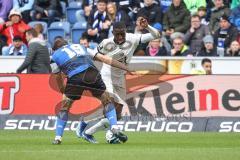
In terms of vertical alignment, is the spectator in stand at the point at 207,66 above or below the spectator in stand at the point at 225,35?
below

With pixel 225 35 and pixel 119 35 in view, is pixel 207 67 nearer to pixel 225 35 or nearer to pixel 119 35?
pixel 225 35

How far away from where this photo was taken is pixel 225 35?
2275 cm

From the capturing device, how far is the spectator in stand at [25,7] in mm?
25266

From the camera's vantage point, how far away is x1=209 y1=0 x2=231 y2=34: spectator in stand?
23547 mm

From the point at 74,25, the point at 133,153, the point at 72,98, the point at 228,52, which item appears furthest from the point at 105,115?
the point at 74,25

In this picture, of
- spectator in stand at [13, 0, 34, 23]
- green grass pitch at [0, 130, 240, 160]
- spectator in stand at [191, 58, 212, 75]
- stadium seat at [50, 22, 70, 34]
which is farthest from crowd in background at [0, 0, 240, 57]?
green grass pitch at [0, 130, 240, 160]

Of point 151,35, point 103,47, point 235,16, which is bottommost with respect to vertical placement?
point 235,16

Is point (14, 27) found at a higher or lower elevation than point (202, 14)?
lower

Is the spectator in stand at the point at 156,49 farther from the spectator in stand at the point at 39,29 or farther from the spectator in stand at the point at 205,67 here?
the spectator in stand at the point at 39,29

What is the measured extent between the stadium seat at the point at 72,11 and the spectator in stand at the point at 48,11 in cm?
25

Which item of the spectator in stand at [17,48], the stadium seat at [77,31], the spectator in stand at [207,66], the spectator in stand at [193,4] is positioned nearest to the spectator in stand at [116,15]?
the stadium seat at [77,31]

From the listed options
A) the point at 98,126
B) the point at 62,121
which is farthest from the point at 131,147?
the point at 98,126

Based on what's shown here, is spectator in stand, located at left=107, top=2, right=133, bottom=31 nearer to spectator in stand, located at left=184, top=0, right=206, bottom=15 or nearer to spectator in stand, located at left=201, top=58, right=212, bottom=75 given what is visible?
spectator in stand, located at left=184, top=0, right=206, bottom=15

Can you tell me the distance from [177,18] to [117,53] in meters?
7.43
